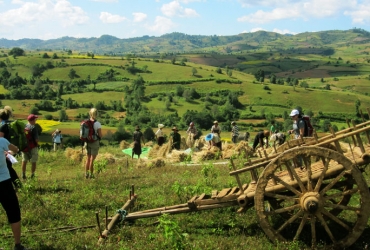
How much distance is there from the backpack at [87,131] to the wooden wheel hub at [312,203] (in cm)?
678

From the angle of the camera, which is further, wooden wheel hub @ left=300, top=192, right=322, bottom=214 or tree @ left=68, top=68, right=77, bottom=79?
tree @ left=68, top=68, right=77, bottom=79

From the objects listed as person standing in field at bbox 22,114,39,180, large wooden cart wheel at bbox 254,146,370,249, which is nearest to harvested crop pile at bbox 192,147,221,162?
person standing in field at bbox 22,114,39,180

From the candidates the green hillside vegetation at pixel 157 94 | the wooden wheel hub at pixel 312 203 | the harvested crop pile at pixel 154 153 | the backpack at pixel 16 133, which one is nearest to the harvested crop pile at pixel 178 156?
the harvested crop pile at pixel 154 153

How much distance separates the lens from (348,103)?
95375mm

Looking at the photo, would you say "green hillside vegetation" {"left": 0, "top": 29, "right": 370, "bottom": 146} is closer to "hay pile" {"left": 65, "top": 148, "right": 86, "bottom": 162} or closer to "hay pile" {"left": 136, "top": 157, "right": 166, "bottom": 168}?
"hay pile" {"left": 65, "top": 148, "right": 86, "bottom": 162}

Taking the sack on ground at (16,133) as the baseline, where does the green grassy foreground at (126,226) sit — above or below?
below

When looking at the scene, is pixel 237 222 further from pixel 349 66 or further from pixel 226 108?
pixel 349 66

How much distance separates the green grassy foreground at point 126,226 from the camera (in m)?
6.29

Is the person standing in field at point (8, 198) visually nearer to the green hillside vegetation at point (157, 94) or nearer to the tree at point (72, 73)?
the green hillside vegetation at point (157, 94)

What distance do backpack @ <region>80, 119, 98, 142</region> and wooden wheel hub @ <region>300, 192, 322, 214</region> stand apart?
22.3 ft

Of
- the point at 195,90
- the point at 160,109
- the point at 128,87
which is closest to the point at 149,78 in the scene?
the point at 128,87

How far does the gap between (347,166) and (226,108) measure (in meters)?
83.5

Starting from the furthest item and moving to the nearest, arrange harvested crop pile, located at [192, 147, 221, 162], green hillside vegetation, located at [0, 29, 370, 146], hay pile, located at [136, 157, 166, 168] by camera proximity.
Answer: green hillside vegetation, located at [0, 29, 370, 146] → harvested crop pile, located at [192, 147, 221, 162] → hay pile, located at [136, 157, 166, 168]

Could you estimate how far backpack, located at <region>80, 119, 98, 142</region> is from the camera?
35.3 feet
